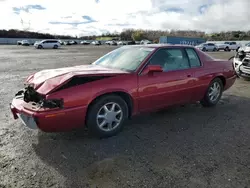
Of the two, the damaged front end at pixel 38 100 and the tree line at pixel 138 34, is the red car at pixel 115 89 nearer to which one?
the damaged front end at pixel 38 100

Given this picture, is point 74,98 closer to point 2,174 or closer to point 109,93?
point 109,93

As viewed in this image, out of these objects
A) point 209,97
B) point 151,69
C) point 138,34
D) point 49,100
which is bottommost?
point 209,97

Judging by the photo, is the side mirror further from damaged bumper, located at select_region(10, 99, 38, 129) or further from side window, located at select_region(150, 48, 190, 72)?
damaged bumper, located at select_region(10, 99, 38, 129)

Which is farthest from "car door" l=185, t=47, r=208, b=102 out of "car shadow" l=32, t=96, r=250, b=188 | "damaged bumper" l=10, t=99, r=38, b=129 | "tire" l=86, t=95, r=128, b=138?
"damaged bumper" l=10, t=99, r=38, b=129

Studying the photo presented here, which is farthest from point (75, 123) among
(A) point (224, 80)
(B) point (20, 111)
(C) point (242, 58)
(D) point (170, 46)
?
(C) point (242, 58)

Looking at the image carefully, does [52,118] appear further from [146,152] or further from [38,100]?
[146,152]

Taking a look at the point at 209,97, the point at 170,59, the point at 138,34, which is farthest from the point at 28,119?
the point at 138,34

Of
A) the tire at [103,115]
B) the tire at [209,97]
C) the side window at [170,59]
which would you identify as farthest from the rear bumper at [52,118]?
the tire at [209,97]

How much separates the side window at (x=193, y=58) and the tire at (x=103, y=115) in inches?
77.5

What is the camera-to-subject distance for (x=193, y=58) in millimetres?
4742

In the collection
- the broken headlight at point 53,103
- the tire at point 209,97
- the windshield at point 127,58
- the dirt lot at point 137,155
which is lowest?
the dirt lot at point 137,155

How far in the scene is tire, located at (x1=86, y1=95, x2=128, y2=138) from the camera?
329cm

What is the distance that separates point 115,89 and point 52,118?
3.38ft

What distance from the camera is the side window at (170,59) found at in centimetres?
408
